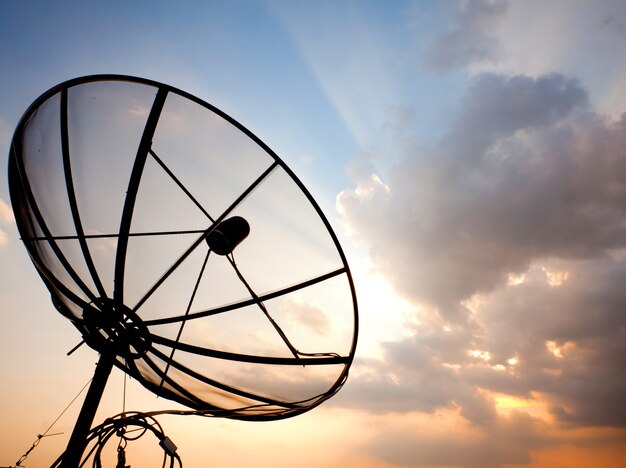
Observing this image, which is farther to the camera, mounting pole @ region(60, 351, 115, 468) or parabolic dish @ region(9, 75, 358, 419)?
parabolic dish @ region(9, 75, 358, 419)

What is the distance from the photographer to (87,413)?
15.5ft

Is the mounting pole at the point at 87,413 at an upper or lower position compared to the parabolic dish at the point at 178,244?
lower

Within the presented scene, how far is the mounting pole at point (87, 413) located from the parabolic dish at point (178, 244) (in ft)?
0.60

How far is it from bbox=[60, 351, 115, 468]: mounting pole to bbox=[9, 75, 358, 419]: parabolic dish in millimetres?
184

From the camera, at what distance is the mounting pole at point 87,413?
451 centimetres

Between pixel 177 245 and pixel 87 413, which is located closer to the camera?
pixel 87 413

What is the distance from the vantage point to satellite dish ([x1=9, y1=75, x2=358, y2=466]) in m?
5.42

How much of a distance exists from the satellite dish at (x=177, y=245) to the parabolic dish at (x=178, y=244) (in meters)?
0.02

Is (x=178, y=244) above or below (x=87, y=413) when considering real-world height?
above

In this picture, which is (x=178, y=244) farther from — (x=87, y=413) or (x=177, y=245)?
(x=87, y=413)

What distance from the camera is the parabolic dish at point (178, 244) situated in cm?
545

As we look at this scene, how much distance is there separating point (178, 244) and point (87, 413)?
3.11m

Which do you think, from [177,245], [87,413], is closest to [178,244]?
[177,245]

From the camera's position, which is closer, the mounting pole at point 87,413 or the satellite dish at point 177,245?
the mounting pole at point 87,413
